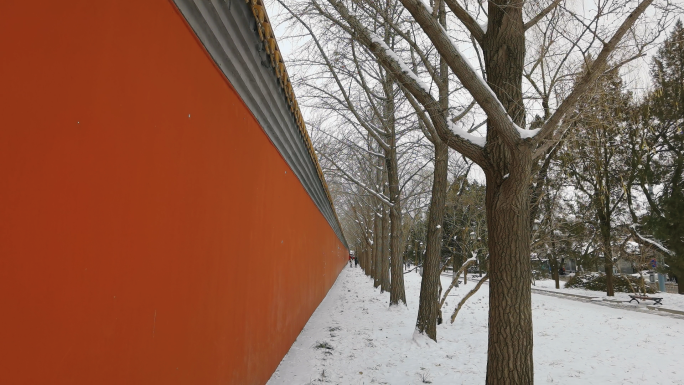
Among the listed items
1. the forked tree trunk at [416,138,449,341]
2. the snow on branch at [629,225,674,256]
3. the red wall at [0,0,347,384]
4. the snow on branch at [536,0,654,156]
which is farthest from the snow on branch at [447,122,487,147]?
the snow on branch at [629,225,674,256]

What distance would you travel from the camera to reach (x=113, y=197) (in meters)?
1.36

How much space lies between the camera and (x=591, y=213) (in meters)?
20.8

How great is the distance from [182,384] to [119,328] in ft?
2.54

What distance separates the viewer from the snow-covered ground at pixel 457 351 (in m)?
4.92

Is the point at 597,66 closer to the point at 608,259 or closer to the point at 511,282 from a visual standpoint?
the point at 511,282

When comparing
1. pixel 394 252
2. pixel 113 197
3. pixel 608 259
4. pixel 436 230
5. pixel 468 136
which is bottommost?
pixel 113 197

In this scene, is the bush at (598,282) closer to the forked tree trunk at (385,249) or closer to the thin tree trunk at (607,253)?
the thin tree trunk at (607,253)

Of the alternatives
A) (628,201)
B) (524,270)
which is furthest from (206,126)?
(628,201)

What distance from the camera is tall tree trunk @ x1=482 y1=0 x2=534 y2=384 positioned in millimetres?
Result: 3465

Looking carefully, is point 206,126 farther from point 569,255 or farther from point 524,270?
point 569,255

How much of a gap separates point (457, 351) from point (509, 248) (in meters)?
3.47

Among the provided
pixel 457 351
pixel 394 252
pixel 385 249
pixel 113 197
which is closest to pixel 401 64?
pixel 113 197

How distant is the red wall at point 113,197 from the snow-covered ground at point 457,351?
8.84 ft

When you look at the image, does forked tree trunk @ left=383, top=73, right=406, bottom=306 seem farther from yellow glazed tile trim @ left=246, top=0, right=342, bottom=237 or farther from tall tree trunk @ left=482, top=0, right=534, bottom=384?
tall tree trunk @ left=482, top=0, right=534, bottom=384
